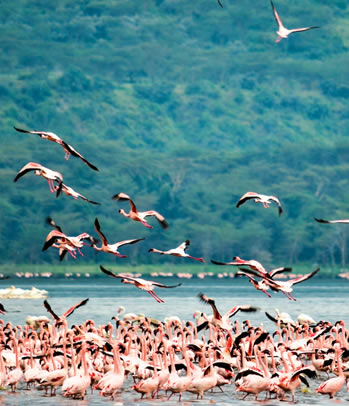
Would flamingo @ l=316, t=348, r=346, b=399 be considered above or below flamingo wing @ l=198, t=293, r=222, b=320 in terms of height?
below

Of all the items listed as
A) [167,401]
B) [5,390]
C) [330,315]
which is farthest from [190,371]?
[330,315]

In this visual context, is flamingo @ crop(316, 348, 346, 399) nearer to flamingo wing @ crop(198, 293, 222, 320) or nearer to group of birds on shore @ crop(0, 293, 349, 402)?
group of birds on shore @ crop(0, 293, 349, 402)

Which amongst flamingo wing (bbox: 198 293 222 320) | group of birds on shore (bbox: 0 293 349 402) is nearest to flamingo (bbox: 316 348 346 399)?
group of birds on shore (bbox: 0 293 349 402)

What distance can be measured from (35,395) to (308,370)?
738 cm

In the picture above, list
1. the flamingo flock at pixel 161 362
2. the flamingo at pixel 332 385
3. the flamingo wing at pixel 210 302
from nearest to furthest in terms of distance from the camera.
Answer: the flamingo flock at pixel 161 362 → the flamingo at pixel 332 385 → the flamingo wing at pixel 210 302

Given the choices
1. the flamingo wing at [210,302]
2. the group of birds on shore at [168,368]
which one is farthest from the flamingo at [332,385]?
the flamingo wing at [210,302]

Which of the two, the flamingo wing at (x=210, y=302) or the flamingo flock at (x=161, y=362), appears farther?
the flamingo wing at (x=210, y=302)

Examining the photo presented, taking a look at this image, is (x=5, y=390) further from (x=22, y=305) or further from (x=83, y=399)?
(x=22, y=305)

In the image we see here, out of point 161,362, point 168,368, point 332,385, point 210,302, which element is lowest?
point 332,385

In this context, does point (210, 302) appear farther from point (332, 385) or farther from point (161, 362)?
point (332, 385)

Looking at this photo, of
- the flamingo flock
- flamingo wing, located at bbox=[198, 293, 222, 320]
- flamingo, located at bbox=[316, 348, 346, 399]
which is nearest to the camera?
the flamingo flock

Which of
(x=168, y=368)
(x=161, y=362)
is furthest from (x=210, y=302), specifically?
(x=168, y=368)

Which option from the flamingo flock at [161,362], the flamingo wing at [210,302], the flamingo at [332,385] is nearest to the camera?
the flamingo flock at [161,362]

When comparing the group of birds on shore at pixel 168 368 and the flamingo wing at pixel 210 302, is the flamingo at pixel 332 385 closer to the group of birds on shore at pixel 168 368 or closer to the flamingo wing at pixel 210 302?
the group of birds on shore at pixel 168 368
